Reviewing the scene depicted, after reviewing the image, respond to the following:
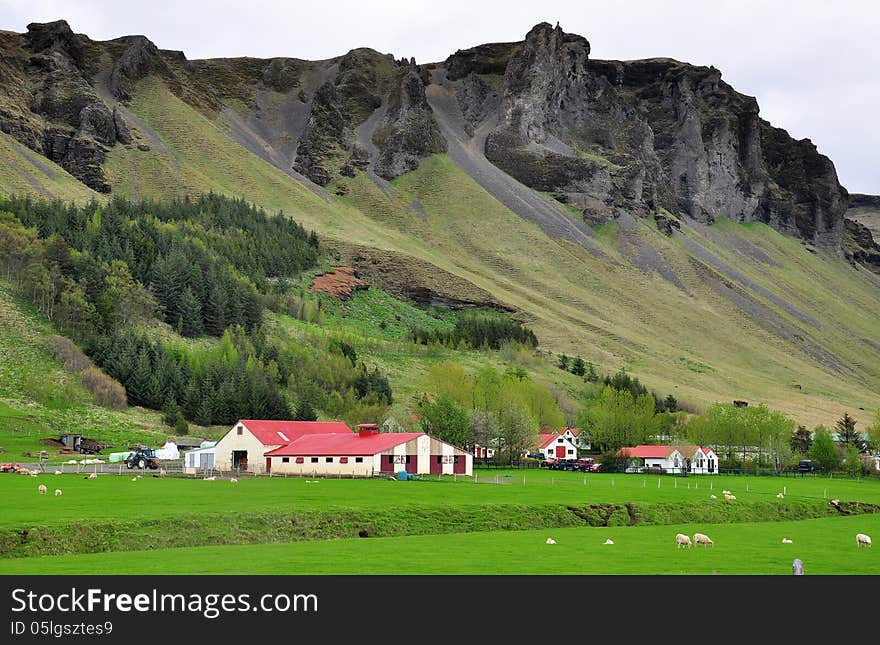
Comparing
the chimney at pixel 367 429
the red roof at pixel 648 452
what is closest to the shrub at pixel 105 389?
the chimney at pixel 367 429

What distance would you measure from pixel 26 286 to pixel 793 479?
9496cm

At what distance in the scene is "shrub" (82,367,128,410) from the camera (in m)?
120

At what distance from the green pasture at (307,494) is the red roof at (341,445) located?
5.61 m

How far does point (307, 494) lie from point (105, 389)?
6691 centimetres

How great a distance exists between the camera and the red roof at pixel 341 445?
85.9 meters

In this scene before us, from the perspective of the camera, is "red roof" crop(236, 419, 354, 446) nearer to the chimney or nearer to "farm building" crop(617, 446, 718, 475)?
the chimney

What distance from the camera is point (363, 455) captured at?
8450 centimetres

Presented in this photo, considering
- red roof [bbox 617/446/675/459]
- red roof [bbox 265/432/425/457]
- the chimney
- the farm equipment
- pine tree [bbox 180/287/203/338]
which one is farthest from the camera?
pine tree [bbox 180/287/203/338]

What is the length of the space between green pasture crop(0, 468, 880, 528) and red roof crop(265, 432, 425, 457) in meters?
5.61

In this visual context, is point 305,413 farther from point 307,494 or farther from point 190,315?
point 307,494

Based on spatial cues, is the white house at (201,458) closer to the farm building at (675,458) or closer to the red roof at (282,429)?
the red roof at (282,429)

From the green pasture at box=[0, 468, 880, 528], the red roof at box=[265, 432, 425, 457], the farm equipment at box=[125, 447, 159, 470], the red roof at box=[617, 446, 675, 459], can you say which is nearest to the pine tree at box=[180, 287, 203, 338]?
the red roof at box=[617, 446, 675, 459]
